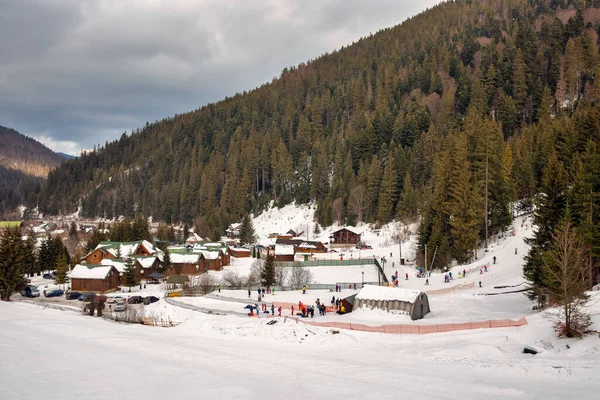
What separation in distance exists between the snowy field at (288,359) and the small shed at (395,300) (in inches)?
25.7

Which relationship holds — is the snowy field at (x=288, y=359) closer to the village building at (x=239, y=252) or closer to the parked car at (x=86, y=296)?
the parked car at (x=86, y=296)

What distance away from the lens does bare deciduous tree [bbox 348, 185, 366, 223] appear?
91438 mm

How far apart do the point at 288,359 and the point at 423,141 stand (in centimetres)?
8206

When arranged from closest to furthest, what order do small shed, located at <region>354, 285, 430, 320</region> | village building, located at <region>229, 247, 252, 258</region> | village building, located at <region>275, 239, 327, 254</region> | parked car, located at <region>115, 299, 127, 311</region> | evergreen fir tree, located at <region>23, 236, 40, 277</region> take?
small shed, located at <region>354, 285, 430, 320</region>, parked car, located at <region>115, 299, 127, 311</region>, evergreen fir tree, located at <region>23, 236, 40, 277</region>, village building, located at <region>275, 239, 327, 254</region>, village building, located at <region>229, 247, 252, 258</region>

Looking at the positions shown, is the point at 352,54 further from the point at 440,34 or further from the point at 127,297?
the point at 127,297

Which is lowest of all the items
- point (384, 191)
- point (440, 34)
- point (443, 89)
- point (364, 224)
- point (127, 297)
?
point (127, 297)

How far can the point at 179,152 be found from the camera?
6811 inches

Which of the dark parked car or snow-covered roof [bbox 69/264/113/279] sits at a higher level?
snow-covered roof [bbox 69/264/113/279]

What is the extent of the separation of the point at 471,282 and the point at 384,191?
46500 mm

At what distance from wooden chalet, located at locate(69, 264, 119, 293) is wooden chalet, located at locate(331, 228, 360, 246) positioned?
42.0m

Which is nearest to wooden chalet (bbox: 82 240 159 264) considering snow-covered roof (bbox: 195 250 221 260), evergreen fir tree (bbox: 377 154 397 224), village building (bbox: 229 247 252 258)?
snow-covered roof (bbox: 195 250 221 260)

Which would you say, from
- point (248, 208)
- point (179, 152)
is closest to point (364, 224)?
point (248, 208)

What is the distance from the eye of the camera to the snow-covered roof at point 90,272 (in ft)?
177

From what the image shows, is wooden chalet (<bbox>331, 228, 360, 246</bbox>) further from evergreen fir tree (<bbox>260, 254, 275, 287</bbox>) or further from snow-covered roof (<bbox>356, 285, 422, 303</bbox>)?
snow-covered roof (<bbox>356, 285, 422, 303</bbox>)
